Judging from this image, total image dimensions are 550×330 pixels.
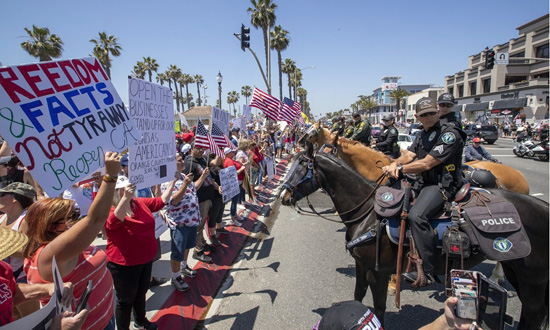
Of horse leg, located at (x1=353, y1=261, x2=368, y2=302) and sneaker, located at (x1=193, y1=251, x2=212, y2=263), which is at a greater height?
horse leg, located at (x1=353, y1=261, x2=368, y2=302)

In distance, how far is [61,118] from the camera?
85.6 inches

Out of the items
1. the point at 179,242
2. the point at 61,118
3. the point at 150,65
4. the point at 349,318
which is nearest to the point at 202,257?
the point at 179,242

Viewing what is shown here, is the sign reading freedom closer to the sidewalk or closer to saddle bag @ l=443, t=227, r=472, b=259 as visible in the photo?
the sidewalk

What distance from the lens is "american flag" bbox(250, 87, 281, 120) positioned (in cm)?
1111

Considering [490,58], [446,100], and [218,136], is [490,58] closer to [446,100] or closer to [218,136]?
[446,100]

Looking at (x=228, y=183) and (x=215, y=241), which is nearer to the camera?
(x=215, y=241)

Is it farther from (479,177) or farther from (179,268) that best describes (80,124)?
(479,177)

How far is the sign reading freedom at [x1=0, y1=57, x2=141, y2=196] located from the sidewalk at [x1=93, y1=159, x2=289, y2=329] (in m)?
2.57

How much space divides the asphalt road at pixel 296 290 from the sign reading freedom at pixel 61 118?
2759 mm

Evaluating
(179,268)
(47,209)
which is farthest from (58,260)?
(179,268)

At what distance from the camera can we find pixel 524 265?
3.07 metres

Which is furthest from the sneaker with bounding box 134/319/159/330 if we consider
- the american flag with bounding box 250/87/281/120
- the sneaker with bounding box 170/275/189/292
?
the american flag with bounding box 250/87/281/120

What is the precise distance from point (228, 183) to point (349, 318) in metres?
5.17

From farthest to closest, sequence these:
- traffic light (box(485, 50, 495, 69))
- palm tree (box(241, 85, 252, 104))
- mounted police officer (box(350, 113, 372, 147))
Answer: palm tree (box(241, 85, 252, 104)), traffic light (box(485, 50, 495, 69)), mounted police officer (box(350, 113, 372, 147))
